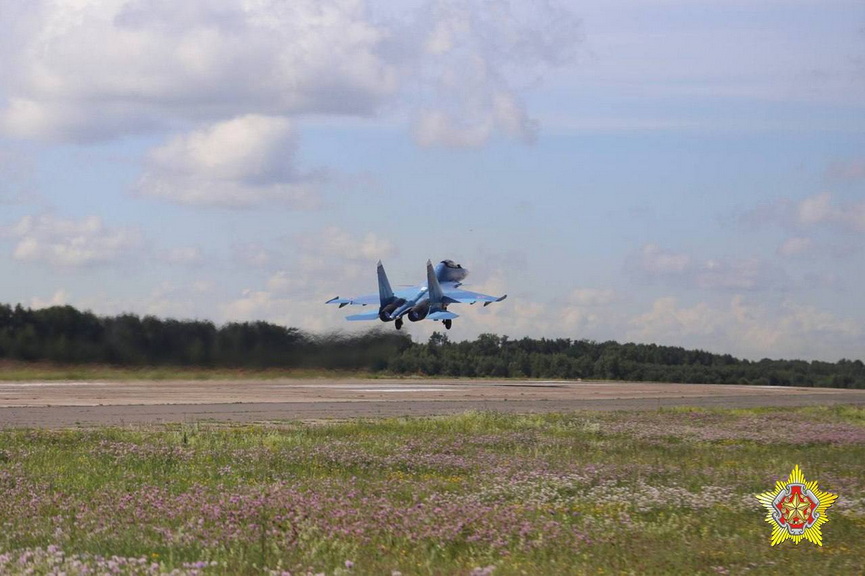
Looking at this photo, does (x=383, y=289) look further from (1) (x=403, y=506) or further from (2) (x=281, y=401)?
(1) (x=403, y=506)

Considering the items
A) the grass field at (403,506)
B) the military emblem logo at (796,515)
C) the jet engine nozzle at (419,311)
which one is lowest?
the grass field at (403,506)

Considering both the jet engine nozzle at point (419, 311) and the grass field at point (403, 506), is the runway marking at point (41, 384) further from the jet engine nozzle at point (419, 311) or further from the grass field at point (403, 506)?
the grass field at point (403, 506)

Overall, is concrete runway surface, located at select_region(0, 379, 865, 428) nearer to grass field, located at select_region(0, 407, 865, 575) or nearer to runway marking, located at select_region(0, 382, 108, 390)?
runway marking, located at select_region(0, 382, 108, 390)

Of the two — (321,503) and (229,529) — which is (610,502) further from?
(229,529)

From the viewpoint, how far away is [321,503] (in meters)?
15.9

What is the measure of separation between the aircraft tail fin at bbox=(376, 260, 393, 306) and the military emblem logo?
2610 inches

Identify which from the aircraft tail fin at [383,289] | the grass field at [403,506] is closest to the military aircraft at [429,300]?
the aircraft tail fin at [383,289]

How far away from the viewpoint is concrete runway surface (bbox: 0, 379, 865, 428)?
138ft

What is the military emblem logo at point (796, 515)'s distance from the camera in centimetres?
1379

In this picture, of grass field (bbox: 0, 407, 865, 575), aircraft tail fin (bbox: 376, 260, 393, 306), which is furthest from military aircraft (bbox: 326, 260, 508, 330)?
grass field (bbox: 0, 407, 865, 575)

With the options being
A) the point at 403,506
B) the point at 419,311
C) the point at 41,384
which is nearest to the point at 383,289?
the point at 419,311

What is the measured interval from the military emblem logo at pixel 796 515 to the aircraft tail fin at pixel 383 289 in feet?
217

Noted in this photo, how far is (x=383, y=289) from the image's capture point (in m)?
82.0

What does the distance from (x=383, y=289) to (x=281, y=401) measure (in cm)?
2878
